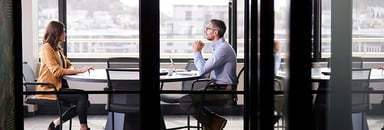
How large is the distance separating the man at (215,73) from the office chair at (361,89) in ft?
4.65

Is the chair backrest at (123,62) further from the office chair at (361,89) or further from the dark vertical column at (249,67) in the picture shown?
the office chair at (361,89)

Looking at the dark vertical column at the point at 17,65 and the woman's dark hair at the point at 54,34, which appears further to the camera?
the woman's dark hair at the point at 54,34

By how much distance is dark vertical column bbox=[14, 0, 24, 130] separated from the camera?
268 centimetres

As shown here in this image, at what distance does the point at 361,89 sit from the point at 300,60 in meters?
0.59

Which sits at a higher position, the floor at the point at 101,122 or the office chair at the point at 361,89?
the office chair at the point at 361,89

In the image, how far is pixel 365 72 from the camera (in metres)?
1.53

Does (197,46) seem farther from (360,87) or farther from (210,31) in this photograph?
(360,87)

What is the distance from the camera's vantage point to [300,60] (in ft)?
3.55

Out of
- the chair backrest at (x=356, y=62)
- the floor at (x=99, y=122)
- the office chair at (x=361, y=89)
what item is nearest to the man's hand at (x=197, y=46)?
the floor at (x=99, y=122)

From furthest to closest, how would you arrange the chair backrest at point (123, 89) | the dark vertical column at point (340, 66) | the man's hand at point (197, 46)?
the man's hand at point (197, 46) → the chair backrest at point (123, 89) → the dark vertical column at point (340, 66)

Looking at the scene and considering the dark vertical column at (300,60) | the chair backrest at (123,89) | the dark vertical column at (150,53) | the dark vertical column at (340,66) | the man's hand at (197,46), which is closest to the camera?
the dark vertical column at (300,60)

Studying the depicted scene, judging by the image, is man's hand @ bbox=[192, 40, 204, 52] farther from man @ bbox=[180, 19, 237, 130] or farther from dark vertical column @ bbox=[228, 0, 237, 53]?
dark vertical column @ bbox=[228, 0, 237, 53]

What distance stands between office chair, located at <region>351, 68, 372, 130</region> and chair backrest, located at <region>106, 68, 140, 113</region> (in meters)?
1.46

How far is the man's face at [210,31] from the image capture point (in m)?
3.26
